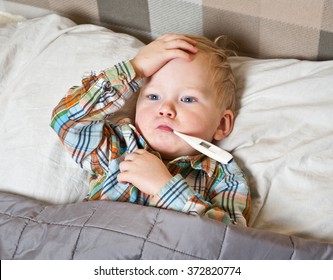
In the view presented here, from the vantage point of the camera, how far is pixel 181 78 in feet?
3.79

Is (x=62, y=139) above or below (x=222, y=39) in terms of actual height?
below

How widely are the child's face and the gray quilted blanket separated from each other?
0.20 m

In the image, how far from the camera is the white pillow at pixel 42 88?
3.98 ft

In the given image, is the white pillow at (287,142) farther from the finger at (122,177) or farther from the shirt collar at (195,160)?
the finger at (122,177)

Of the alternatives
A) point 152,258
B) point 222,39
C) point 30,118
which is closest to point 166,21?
point 222,39

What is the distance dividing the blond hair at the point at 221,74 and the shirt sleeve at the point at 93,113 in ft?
0.59

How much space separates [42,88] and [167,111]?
0.41 metres

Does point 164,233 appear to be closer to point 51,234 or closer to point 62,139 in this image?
point 51,234

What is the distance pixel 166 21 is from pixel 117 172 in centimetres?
51

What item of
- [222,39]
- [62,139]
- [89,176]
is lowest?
[89,176]

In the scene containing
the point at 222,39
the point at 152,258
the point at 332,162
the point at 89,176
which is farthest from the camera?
A: the point at 222,39

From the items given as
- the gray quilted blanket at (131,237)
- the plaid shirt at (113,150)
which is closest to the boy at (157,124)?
the plaid shirt at (113,150)

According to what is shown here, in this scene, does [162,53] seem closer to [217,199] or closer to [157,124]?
[157,124]

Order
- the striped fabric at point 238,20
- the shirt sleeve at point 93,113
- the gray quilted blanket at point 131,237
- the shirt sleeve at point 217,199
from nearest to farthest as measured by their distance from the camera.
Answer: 1. the gray quilted blanket at point 131,237
2. the shirt sleeve at point 217,199
3. the shirt sleeve at point 93,113
4. the striped fabric at point 238,20
